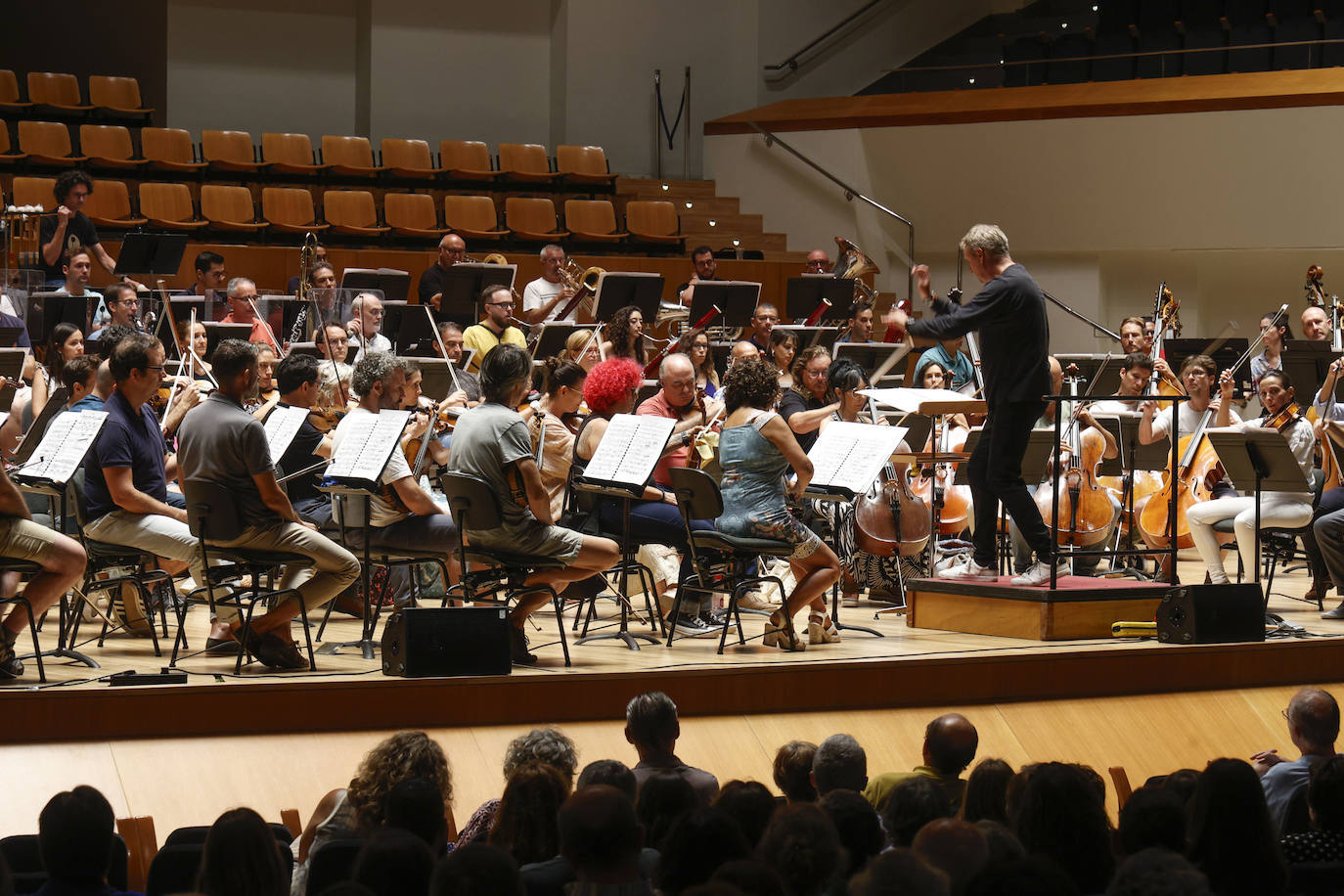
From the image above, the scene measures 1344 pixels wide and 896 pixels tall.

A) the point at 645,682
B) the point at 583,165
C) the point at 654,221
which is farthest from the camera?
the point at 583,165

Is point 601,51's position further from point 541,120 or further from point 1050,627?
point 1050,627

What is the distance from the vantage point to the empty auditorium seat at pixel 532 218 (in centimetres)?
1209

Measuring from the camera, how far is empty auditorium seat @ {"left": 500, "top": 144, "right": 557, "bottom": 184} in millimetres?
12656

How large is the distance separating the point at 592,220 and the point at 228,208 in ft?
9.26

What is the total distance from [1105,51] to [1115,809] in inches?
369

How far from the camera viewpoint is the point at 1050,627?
5.79 m

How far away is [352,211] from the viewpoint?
11.7 meters

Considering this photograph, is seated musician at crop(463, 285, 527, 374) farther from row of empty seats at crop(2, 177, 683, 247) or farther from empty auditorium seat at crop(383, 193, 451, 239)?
empty auditorium seat at crop(383, 193, 451, 239)

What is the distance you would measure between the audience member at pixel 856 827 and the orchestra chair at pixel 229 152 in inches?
392

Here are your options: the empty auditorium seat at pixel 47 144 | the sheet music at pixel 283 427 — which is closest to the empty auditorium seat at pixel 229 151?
the empty auditorium seat at pixel 47 144

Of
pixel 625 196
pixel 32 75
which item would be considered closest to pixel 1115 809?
pixel 625 196

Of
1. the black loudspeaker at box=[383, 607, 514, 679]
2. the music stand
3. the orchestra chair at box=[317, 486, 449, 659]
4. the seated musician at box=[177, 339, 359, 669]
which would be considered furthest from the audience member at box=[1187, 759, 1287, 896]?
the music stand

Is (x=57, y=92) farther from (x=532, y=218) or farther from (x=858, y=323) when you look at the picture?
(x=858, y=323)

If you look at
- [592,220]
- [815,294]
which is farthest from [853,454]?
[592,220]
